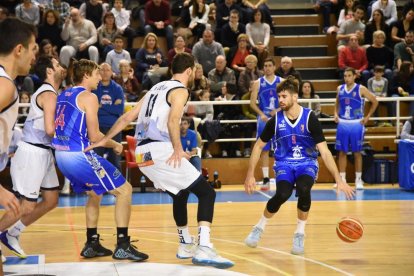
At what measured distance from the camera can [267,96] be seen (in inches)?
537

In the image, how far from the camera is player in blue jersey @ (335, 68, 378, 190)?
45.0ft

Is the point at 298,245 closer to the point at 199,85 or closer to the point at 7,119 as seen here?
the point at 7,119

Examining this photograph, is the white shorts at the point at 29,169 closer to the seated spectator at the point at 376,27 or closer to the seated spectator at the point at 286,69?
the seated spectator at the point at 286,69

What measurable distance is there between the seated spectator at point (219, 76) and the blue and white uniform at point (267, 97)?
135 centimetres

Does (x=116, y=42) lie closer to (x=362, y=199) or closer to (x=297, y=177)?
(x=362, y=199)

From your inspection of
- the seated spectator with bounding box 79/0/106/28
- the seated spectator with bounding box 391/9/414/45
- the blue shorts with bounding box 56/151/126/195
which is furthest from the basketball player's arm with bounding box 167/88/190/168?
the seated spectator with bounding box 391/9/414/45

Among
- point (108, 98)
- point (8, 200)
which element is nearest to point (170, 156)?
point (8, 200)

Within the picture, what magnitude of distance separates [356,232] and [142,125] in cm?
236

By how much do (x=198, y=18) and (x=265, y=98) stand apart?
148 inches

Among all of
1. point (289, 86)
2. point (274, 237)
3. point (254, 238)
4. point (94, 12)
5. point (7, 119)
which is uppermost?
point (94, 12)

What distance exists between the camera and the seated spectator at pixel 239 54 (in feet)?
51.2

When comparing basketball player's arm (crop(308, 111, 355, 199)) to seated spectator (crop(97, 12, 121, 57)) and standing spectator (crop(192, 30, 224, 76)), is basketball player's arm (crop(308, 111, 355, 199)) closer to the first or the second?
standing spectator (crop(192, 30, 224, 76))

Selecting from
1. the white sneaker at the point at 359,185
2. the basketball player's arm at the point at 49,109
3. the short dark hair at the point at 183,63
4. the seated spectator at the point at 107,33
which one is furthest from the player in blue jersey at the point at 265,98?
the basketball player's arm at the point at 49,109

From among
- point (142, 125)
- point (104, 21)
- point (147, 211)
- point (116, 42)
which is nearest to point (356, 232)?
point (142, 125)
